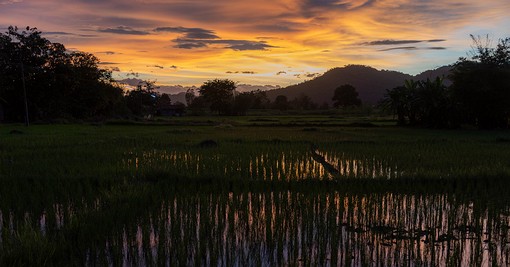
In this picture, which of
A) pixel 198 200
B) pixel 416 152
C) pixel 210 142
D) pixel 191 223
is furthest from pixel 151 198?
pixel 416 152

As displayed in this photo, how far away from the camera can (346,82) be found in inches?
6727

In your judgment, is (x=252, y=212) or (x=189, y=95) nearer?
(x=252, y=212)

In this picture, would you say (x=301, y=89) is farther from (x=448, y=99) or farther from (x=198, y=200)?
(x=198, y=200)

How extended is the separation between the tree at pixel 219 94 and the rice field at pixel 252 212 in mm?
50878

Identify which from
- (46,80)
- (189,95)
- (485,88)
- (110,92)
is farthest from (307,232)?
(189,95)

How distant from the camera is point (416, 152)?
11516mm

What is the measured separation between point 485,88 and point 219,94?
50.3 metres

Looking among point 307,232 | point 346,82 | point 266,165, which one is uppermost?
point 346,82

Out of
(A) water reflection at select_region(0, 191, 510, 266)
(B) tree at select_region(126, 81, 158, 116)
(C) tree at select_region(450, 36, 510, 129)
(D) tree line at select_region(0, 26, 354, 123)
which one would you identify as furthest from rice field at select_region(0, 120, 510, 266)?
(B) tree at select_region(126, 81, 158, 116)

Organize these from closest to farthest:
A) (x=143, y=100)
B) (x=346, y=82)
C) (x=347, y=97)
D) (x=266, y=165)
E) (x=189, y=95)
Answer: (x=266, y=165), (x=143, y=100), (x=347, y=97), (x=189, y=95), (x=346, y=82)

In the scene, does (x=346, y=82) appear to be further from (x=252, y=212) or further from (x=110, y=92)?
(x=252, y=212)

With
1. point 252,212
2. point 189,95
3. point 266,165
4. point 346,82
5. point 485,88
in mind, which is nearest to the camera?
point 252,212

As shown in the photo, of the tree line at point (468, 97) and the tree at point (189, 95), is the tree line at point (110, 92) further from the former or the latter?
the tree at point (189, 95)

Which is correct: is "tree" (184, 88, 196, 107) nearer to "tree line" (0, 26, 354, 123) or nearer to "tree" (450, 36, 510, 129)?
"tree line" (0, 26, 354, 123)
